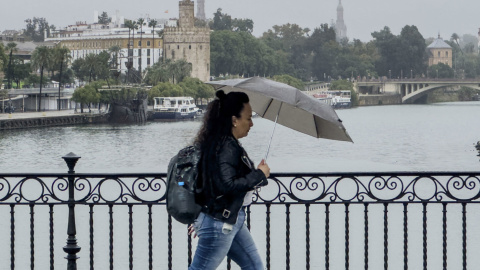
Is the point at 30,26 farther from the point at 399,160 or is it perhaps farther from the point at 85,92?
the point at 399,160

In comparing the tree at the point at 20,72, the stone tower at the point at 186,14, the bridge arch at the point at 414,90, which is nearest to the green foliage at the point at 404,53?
the bridge arch at the point at 414,90

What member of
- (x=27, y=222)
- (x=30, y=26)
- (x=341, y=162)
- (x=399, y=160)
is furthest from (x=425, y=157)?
(x=30, y=26)

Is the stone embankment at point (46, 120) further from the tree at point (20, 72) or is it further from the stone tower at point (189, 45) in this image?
the stone tower at point (189, 45)

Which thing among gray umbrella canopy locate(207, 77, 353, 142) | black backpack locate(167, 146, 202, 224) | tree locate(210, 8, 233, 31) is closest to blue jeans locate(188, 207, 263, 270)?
black backpack locate(167, 146, 202, 224)

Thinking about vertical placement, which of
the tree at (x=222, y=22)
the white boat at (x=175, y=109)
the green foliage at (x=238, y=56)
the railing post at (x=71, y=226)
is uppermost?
the tree at (x=222, y=22)

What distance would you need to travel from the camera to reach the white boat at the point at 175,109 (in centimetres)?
8312

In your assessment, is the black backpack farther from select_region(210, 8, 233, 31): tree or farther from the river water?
select_region(210, 8, 233, 31): tree

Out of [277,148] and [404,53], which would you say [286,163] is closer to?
[277,148]

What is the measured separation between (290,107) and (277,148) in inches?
1806

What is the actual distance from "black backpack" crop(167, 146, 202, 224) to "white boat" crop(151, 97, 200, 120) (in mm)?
77070

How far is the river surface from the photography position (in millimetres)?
41125

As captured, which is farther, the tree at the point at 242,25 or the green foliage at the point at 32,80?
the tree at the point at 242,25

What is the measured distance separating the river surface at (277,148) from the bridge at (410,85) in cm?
3824

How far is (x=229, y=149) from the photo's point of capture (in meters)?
5.77
